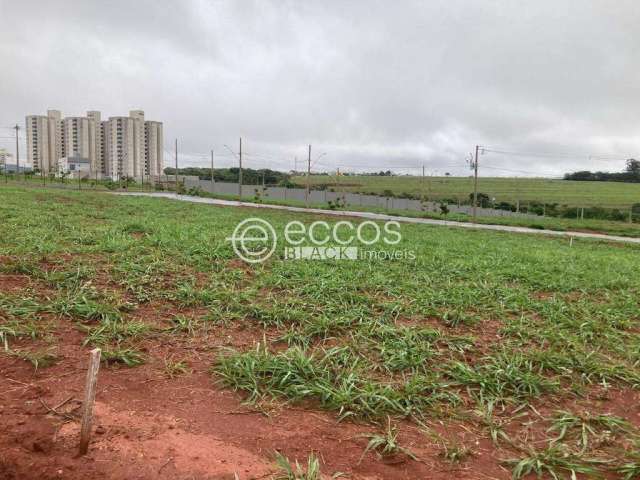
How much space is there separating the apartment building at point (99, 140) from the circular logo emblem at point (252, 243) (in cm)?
4256

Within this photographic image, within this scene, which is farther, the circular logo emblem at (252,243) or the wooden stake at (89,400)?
the circular logo emblem at (252,243)

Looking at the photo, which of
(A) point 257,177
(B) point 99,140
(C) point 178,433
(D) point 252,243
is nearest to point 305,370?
(C) point 178,433

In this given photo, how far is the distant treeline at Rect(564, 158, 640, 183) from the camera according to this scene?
→ 86.0 feet

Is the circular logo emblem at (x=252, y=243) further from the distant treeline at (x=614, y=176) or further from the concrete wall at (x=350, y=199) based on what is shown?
the distant treeline at (x=614, y=176)

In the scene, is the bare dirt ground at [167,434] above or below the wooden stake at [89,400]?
below

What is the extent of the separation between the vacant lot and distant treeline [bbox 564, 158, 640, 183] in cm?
2585

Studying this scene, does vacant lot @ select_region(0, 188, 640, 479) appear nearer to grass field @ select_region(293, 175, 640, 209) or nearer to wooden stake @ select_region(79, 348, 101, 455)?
wooden stake @ select_region(79, 348, 101, 455)

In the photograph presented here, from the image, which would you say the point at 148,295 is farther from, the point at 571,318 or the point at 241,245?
the point at 571,318

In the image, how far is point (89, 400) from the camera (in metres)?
1.91

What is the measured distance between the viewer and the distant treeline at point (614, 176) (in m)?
26.2

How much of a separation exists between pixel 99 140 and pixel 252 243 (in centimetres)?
5025

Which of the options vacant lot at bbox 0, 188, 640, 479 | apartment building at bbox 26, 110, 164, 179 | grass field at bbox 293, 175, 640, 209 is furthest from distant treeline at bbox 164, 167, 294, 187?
vacant lot at bbox 0, 188, 640, 479

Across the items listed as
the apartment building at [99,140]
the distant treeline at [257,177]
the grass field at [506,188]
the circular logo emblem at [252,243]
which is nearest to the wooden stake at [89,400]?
the circular logo emblem at [252,243]

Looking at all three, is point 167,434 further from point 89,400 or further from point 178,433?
point 89,400
